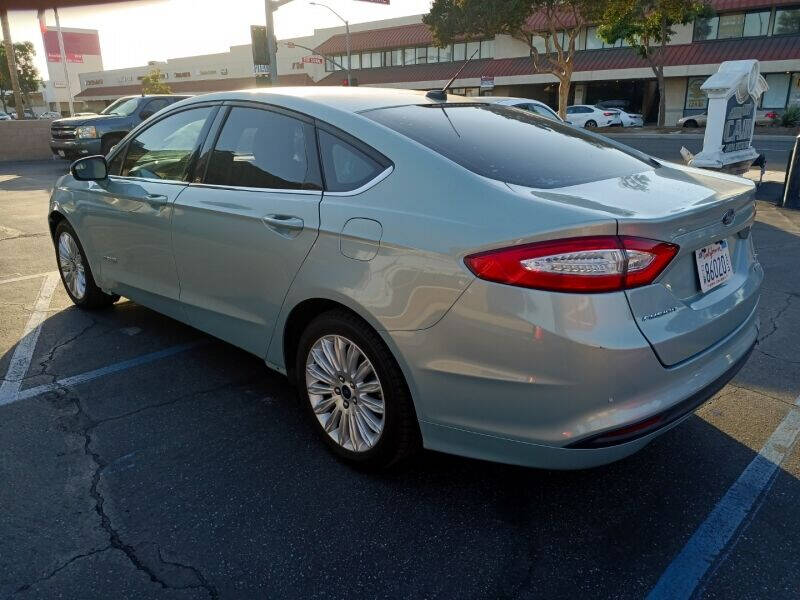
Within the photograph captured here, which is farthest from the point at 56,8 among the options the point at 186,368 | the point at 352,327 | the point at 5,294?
the point at 5,294

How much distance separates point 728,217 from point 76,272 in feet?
15.1

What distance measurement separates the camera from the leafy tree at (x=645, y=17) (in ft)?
94.3

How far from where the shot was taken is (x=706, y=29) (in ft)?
125

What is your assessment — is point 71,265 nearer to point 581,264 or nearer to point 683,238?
point 581,264

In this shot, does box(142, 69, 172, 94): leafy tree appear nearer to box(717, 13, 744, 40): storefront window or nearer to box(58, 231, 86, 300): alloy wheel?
box(717, 13, 744, 40): storefront window

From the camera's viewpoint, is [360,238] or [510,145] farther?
[510,145]

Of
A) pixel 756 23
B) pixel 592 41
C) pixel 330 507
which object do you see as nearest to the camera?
pixel 330 507

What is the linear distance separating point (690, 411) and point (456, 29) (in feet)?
130

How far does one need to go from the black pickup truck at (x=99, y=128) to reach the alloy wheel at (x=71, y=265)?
11085mm

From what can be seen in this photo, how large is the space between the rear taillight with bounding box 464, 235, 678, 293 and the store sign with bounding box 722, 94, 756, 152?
991 cm

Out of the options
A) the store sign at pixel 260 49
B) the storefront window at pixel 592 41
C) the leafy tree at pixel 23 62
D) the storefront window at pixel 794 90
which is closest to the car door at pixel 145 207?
the leafy tree at pixel 23 62

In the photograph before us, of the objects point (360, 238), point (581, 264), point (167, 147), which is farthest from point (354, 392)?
point (167, 147)

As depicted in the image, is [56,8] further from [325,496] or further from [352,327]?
[325,496]

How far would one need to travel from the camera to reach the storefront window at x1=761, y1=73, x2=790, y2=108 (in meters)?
36.6
